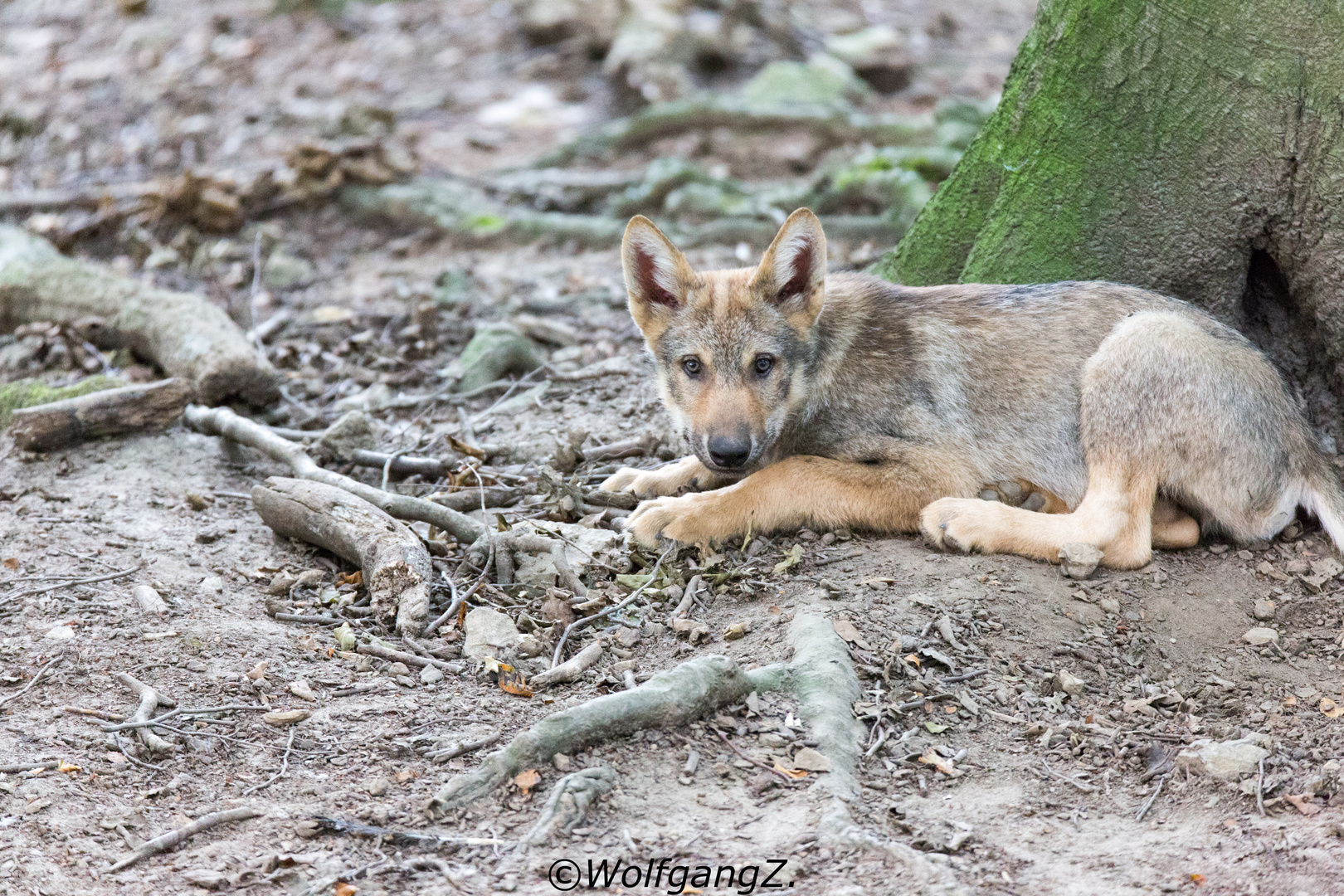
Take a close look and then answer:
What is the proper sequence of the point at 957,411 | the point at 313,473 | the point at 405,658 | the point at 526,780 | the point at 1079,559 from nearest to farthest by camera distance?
the point at 526,780, the point at 405,658, the point at 1079,559, the point at 957,411, the point at 313,473

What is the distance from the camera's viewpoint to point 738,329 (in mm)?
5711

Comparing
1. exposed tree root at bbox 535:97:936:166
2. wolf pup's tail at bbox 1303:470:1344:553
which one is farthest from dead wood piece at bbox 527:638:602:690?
exposed tree root at bbox 535:97:936:166

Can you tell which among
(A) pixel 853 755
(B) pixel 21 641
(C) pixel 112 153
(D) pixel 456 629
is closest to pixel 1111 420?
(A) pixel 853 755

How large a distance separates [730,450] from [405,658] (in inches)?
68.6

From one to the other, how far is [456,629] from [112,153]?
10.0 meters

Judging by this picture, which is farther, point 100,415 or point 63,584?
point 100,415

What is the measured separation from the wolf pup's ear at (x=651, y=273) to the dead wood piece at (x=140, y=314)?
108 inches

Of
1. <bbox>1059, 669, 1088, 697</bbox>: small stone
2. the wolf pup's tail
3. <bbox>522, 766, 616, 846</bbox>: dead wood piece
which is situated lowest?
<bbox>522, 766, 616, 846</bbox>: dead wood piece

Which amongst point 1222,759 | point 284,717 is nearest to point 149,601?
point 284,717

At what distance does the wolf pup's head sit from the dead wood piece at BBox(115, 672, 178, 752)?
256cm

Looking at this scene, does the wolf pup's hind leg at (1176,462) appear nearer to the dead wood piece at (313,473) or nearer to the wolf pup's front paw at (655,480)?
the wolf pup's front paw at (655,480)

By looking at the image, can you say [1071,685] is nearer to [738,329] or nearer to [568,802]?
[568,802]

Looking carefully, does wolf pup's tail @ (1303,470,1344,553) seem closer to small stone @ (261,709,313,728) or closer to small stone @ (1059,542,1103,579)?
small stone @ (1059,542,1103,579)

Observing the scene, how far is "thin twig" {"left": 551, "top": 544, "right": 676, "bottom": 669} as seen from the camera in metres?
4.73
